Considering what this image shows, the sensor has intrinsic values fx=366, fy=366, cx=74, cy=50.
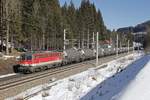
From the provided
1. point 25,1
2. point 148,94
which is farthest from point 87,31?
point 148,94

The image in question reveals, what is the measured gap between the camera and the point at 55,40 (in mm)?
100688

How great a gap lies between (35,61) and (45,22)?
148 feet

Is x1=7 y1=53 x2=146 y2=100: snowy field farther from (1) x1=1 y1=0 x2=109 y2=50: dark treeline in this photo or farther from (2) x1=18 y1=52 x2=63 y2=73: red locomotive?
(1) x1=1 y1=0 x2=109 y2=50: dark treeline

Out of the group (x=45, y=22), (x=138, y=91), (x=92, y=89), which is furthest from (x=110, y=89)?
(x=45, y=22)

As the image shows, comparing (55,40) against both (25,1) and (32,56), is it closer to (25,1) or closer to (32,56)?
(25,1)

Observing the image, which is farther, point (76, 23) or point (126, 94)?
point (76, 23)

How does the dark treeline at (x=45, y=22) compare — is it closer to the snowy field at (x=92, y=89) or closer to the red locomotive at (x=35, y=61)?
the red locomotive at (x=35, y=61)

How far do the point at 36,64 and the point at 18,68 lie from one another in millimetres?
2263

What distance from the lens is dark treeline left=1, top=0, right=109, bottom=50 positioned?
69.1m

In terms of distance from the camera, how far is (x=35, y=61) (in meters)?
45.0

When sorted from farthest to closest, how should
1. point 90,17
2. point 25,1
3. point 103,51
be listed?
point 90,17 < point 103,51 < point 25,1

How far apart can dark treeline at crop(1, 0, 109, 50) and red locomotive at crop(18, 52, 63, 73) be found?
16499 mm

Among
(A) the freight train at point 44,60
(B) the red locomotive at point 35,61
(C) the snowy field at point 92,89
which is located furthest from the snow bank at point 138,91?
(A) the freight train at point 44,60

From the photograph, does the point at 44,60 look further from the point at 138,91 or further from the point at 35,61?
the point at 138,91
